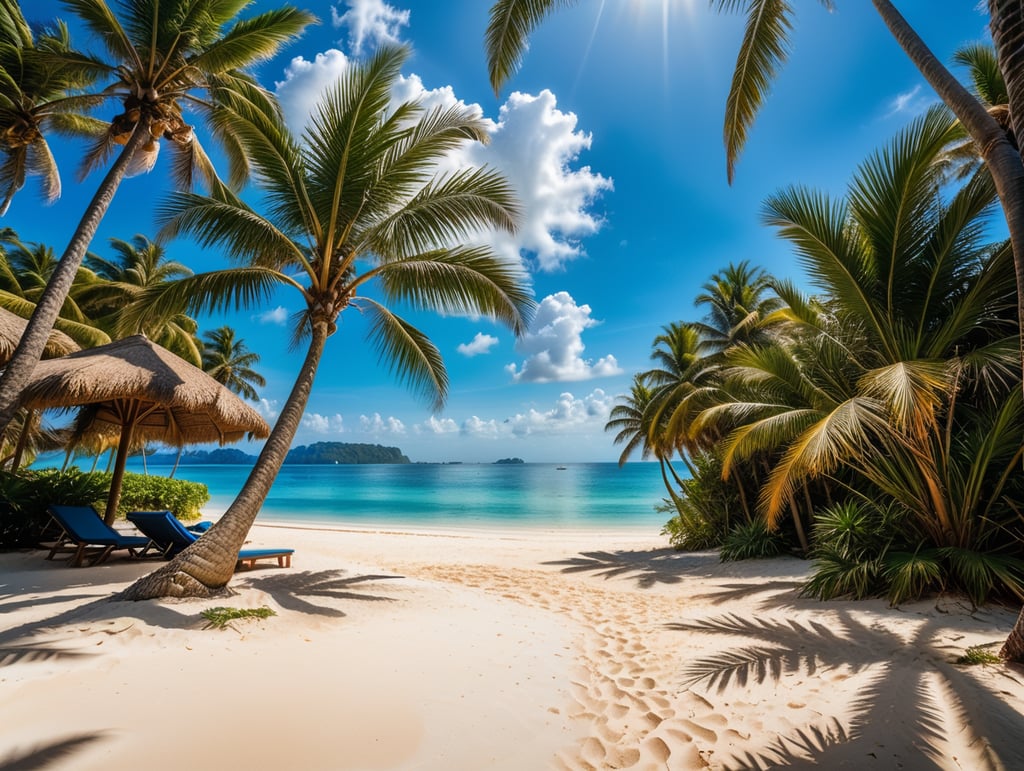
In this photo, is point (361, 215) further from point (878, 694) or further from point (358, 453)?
point (358, 453)

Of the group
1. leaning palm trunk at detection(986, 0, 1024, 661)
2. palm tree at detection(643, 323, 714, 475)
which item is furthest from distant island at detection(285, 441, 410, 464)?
leaning palm trunk at detection(986, 0, 1024, 661)

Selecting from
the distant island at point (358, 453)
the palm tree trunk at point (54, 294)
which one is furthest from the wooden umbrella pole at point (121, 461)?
the distant island at point (358, 453)

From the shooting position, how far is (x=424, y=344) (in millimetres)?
7711

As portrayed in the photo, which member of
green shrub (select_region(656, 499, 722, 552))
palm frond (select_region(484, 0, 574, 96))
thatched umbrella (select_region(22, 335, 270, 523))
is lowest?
green shrub (select_region(656, 499, 722, 552))

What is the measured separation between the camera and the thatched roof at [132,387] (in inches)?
264

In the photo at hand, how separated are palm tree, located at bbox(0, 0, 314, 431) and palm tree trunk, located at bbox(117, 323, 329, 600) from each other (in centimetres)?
323

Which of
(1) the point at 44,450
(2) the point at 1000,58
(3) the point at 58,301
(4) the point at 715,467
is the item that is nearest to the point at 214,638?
(3) the point at 58,301

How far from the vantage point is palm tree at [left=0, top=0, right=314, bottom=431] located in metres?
6.58

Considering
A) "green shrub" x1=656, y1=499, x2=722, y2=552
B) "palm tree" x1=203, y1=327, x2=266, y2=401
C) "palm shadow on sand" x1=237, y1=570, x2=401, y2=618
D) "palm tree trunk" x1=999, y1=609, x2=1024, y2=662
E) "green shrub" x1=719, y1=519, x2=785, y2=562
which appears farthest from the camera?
"palm tree" x1=203, y1=327, x2=266, y2=401

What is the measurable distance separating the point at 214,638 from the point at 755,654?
177 inches

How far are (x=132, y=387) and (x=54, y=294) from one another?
1501mm

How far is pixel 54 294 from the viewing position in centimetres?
615

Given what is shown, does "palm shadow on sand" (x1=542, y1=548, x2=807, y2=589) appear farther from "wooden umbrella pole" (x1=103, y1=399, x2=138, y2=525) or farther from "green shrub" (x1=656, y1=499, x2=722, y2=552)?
"wooden umbrella pole" (x1=103, y1=399, x2=138, y2=525)

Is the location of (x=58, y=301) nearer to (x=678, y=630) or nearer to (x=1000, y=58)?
(x=678, y=630)
